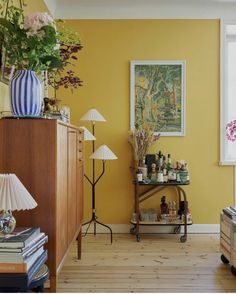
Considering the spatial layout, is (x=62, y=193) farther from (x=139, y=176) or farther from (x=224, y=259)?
(x=139, y=176)

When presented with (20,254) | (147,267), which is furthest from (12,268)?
(147,267)

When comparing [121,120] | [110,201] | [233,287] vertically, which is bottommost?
[233,287]

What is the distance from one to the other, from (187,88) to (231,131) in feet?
2.46

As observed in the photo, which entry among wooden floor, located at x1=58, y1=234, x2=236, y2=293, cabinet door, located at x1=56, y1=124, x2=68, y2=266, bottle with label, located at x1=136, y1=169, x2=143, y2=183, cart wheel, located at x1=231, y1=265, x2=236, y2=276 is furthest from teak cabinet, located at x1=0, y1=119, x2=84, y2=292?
bottle with label, located at x1=136, y1=169, x2=143, y2=183

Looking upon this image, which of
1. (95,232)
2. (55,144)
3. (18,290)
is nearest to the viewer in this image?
(18,290)

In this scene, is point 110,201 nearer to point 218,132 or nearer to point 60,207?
point 218,132

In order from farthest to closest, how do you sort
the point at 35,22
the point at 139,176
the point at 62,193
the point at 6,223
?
the point at 139,176, the point at 62,193, the point at 35,22, the point at 6,223

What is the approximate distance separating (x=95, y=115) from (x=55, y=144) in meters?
2.02

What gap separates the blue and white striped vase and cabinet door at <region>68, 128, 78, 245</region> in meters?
0.51

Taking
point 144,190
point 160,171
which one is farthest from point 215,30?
point 144,190

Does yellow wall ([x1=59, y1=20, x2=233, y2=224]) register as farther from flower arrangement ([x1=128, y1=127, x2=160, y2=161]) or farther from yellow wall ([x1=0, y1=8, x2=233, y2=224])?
flower arrangement ([x1=128, y1=127, x2=160, y2=161])

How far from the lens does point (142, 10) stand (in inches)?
177

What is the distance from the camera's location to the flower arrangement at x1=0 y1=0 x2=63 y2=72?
2061 millimetres

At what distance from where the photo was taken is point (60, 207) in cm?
219
